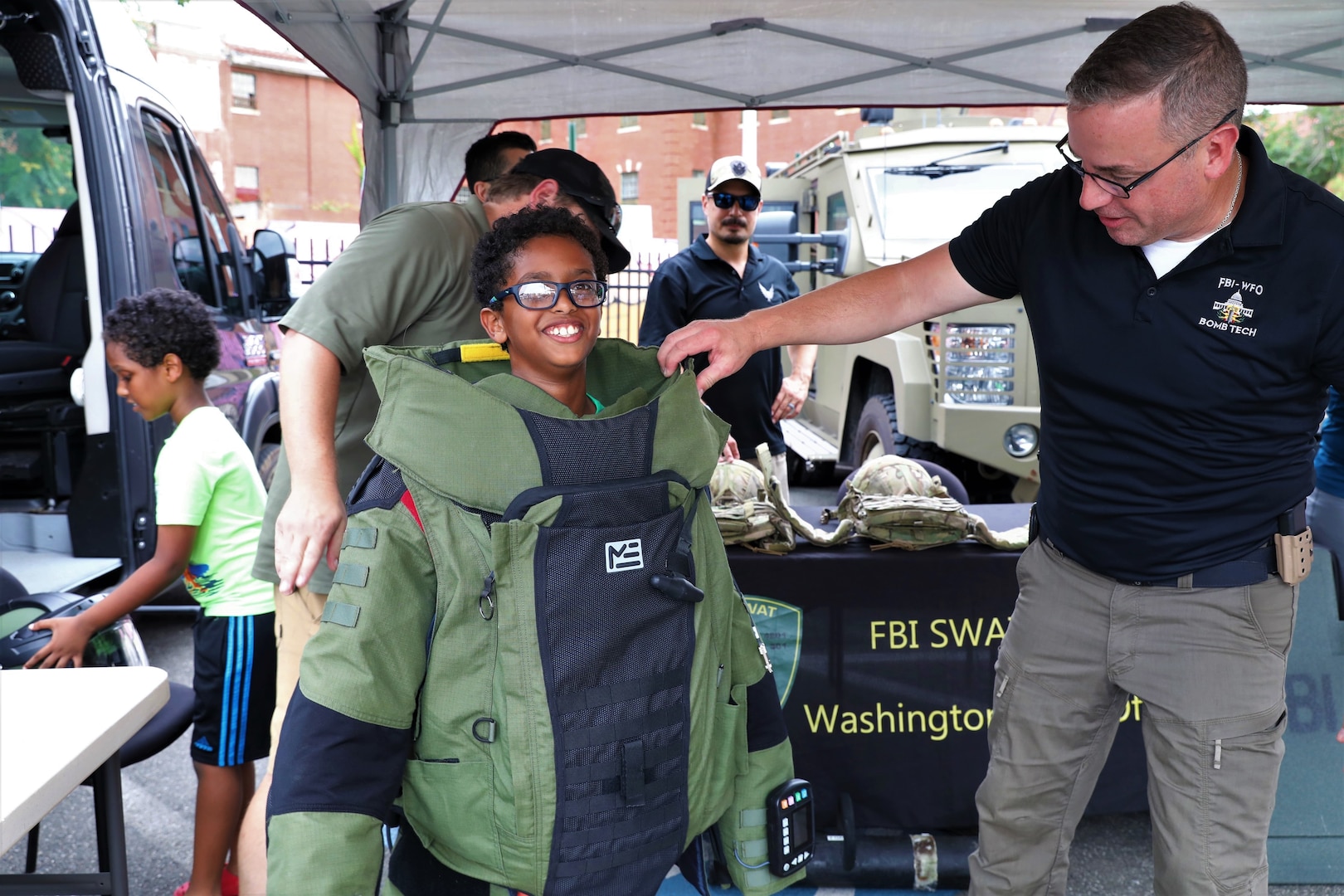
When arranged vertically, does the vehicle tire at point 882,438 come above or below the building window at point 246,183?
below

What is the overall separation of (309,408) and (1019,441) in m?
4.11

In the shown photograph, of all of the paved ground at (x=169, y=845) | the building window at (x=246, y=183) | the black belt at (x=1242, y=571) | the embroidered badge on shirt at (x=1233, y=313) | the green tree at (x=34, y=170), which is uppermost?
the building window at (x=246, y=183)

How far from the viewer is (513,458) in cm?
147

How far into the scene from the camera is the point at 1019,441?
5281 mm

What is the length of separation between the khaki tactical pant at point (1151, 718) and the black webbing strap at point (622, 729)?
956 mm

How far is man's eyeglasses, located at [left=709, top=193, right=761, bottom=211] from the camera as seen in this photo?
431cm

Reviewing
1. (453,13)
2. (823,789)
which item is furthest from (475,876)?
(453,13)

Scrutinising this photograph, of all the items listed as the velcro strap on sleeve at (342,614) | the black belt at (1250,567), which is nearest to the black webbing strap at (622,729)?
the velcro strap on sleeve at (342,614)

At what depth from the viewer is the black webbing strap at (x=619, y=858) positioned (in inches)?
57.6

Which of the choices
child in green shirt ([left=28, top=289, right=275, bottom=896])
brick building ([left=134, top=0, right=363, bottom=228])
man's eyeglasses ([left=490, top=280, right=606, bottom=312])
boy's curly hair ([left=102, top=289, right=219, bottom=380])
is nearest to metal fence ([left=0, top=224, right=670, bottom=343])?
boy's curly hair ([left=102, top=289, right=219, bottom=380])

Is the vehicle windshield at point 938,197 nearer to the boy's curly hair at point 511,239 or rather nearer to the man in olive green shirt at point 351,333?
the man in olive green shirt at point 351,333

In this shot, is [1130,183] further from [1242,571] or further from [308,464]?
[308,464]

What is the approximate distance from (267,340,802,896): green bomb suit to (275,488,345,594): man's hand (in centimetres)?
32

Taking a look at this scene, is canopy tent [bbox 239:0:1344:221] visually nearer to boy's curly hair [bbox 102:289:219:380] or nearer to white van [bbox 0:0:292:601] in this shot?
white van [bbox 0:0:292:601]
